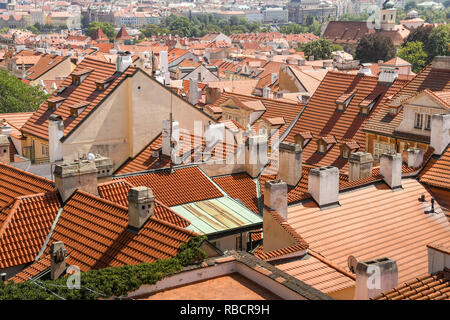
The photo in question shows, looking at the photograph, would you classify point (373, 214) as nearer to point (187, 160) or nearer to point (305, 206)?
point (305, 206)

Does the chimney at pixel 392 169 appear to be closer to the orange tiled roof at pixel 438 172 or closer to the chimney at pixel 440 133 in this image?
the orange tiled roof at pixel 438 172

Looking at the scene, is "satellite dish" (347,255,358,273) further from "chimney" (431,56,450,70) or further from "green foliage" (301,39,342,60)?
"green foliage" (301,39,342,60)

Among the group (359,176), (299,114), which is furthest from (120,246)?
(299,114)

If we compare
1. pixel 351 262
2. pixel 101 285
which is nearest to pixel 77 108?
pixel 351 262

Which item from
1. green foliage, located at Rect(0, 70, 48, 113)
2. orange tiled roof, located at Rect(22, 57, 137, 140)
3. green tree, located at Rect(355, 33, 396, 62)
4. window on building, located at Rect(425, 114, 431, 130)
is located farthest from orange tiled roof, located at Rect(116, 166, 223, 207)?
green tree, located at Rect(355, 33, 396, 62)

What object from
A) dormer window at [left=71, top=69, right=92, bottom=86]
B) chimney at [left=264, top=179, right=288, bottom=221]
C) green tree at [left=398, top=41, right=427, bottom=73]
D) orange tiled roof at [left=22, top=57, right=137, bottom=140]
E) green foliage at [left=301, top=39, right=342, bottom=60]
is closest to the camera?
chimney at [left=264, top=179, right=288, bottom=221]

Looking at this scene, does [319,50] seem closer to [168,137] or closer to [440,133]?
[168,137]
